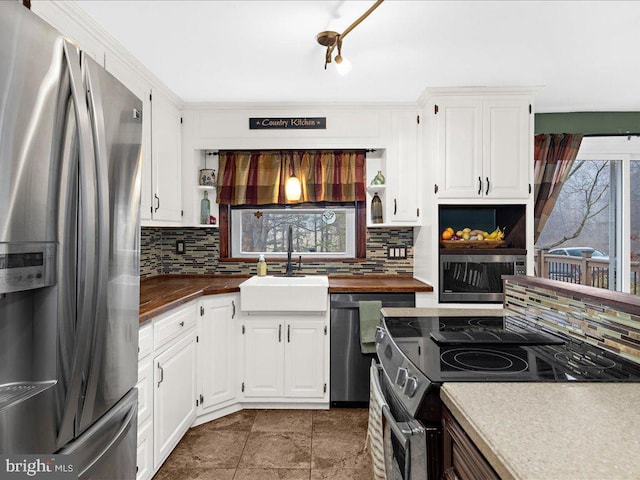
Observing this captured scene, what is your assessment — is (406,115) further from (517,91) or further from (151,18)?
(151,18)

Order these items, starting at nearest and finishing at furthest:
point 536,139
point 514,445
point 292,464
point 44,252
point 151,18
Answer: point 514,445 < point 44,252 < point 151,18 < point 292,464 < point 536,139

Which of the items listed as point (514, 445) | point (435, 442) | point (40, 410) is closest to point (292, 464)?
point (435, 442)

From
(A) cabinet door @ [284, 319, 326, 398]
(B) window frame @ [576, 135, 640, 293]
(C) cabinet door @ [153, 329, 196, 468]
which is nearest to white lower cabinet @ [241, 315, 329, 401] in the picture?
(A) cabinet door @ [284, 319, 326, 398]

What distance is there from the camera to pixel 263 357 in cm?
293

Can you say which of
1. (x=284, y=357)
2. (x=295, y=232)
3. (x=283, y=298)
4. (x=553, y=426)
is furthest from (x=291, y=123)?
(x=553, y=426)

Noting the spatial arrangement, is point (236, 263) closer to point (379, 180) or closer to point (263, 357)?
point (263, 357)

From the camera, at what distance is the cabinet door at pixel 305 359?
2922 mm

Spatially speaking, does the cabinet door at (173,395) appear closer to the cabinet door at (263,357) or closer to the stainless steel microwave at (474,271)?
the cabinet door at (263,357)

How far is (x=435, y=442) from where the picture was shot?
110 cm

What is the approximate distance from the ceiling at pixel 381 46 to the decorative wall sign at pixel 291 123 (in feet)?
0.49

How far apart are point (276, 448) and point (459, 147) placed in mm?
2406

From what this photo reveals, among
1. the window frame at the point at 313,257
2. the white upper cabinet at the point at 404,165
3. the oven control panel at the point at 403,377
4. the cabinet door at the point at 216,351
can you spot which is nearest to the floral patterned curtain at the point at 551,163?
the white upper cabinet at the point at 404,165

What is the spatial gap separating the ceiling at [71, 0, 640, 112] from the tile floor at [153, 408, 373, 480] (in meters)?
2.36

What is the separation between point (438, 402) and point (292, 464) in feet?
5.06
